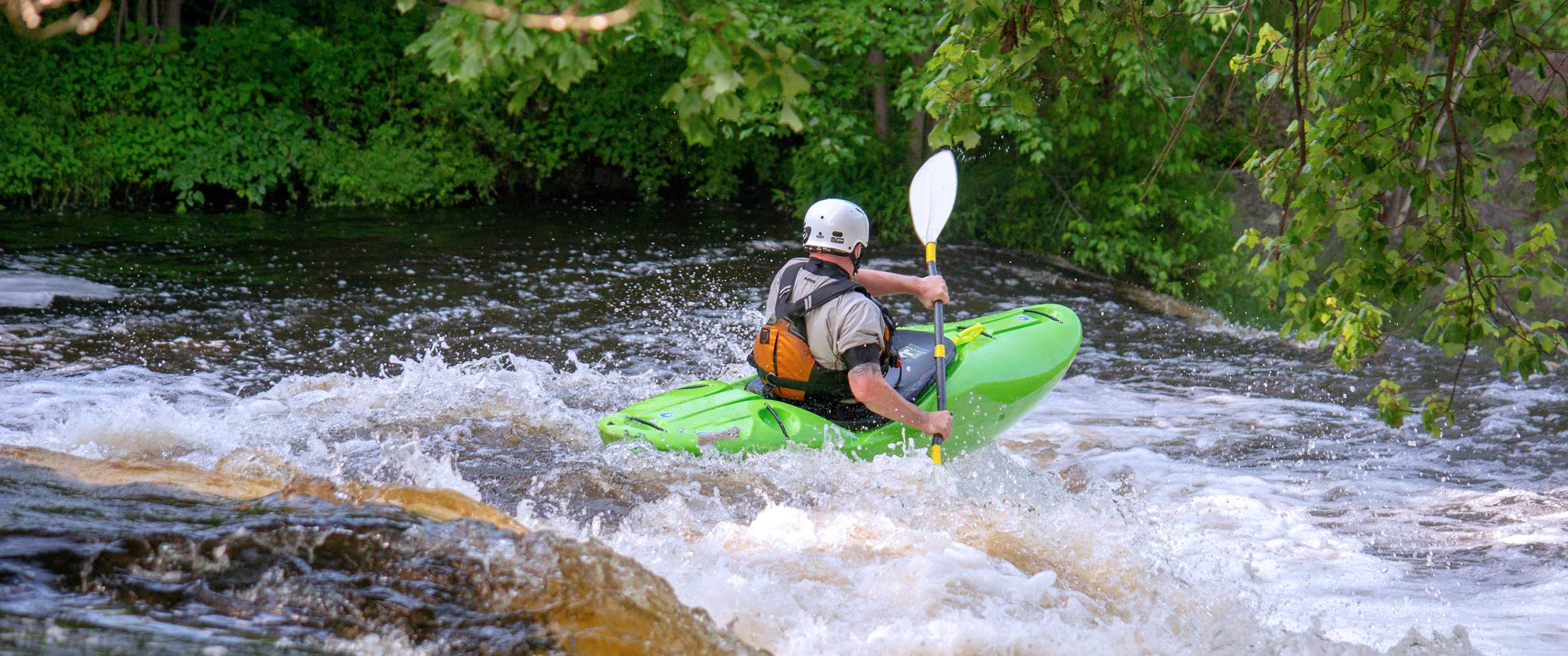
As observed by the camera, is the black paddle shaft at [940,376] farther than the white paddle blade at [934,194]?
No

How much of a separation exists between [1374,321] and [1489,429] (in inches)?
126

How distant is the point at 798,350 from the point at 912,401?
2.01ft

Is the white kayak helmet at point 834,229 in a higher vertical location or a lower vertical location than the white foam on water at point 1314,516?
higher

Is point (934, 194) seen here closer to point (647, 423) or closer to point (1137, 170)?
point (647, 423)

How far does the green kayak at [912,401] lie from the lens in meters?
4.09

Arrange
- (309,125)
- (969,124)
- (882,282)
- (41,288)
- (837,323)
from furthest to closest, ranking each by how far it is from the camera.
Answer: (309,125), (41,288), (882,282), (837,323), (969,124)

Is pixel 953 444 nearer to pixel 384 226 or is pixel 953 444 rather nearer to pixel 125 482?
pixel 125 482

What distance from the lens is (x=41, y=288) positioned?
711 centimetres

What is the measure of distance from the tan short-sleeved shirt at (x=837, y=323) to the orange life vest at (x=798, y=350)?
0.02 metres

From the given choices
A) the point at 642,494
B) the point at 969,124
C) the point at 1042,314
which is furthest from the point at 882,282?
the point at 969,124

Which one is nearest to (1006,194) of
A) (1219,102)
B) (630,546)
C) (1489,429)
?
(1219,102)

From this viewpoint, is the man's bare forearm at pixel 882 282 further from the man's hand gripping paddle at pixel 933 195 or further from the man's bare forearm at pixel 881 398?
the man's bare forearm at pixel 881 398

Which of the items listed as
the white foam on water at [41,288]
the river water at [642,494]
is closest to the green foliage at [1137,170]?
the river water at [642,494]

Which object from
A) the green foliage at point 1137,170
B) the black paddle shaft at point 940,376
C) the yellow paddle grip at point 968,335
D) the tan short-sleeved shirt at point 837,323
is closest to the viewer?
the tan short-sleeved shirt at point 837,323
